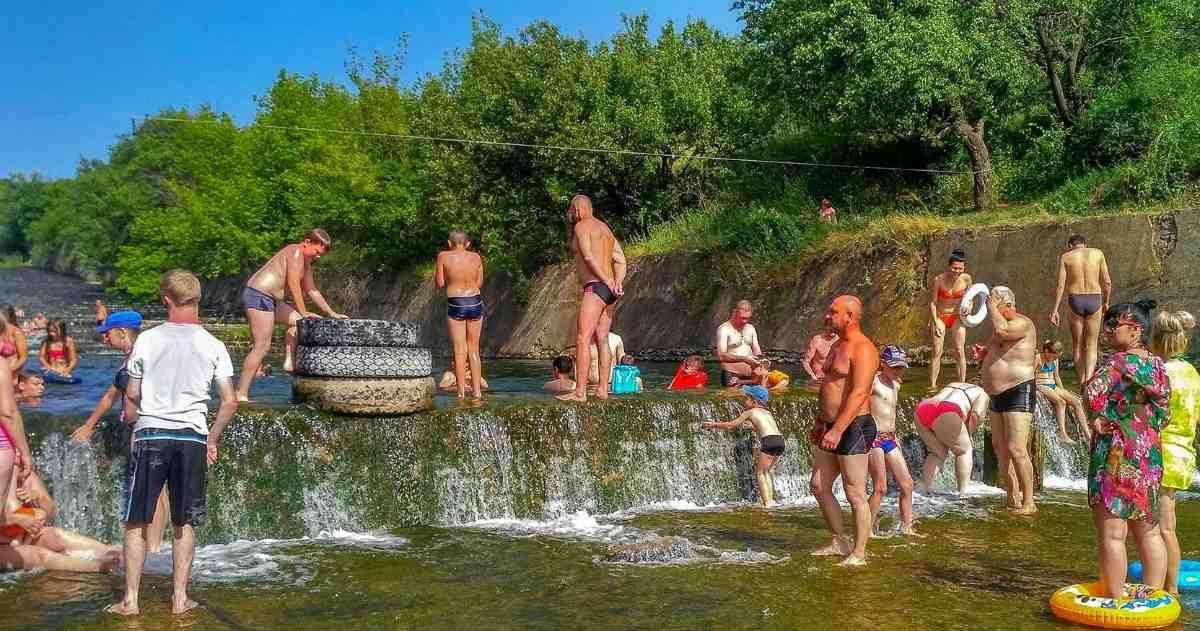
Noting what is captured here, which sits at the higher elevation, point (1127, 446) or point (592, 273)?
point (592, 273)

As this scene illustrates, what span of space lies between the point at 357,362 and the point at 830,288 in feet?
53.2

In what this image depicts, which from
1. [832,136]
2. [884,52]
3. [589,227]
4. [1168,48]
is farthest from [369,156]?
[589,227]

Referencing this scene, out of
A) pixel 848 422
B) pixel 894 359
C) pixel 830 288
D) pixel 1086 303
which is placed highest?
pixel 830 288

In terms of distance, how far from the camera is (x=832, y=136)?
3091 centimetres

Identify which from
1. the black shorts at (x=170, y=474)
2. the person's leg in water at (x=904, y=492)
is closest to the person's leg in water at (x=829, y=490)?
the person's leg in water at (x=904, y=492)

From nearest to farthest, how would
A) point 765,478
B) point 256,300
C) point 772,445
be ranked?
point 256,300 → point 772,445 → point 765,478

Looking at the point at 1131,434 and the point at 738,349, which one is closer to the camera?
the point at 1131,434

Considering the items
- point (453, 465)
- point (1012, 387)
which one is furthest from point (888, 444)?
point (453, 465)

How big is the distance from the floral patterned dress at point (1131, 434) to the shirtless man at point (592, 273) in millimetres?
6163

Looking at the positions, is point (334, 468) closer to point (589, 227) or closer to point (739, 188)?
point (589, 227)

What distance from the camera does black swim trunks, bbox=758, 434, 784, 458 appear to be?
11422 mm

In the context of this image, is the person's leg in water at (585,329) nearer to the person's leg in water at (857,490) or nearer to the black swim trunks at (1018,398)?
the black swim trunks at (1018,398)

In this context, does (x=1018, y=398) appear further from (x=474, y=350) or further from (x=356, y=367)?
(x=356, y=367)

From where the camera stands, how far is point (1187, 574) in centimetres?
738
